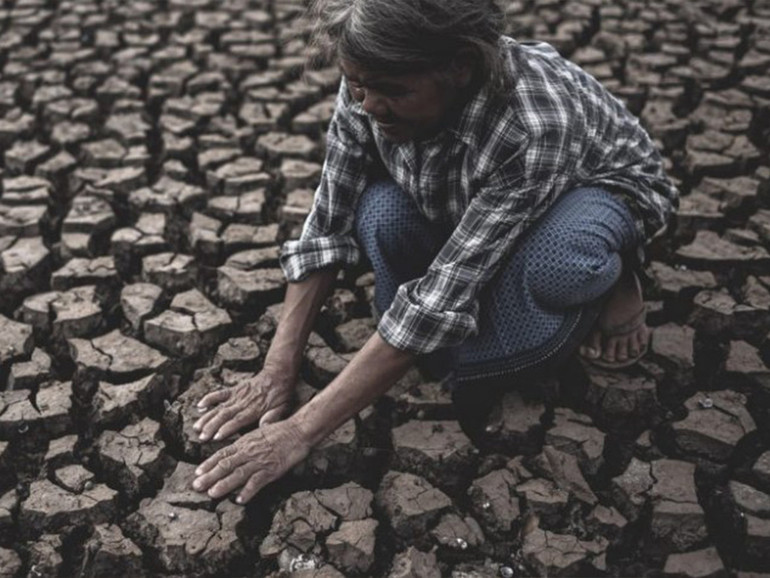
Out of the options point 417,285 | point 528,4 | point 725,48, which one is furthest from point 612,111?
point 528,4

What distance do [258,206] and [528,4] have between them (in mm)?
2381

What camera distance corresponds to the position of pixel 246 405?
2.09 metres

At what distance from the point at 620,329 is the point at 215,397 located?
1.05 meters

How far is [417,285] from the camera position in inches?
74.2

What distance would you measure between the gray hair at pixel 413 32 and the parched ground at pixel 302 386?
0.39 meters

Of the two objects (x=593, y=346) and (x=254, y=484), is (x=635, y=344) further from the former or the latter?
(x=254, y=484)

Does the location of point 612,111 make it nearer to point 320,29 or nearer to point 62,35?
point 320,29

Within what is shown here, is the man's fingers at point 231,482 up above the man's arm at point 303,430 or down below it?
below

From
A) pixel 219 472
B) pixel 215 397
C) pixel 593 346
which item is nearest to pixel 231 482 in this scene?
pixel 219 472

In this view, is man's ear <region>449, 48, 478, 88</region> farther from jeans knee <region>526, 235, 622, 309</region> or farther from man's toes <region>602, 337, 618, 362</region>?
man's toes <region>602, 337, 618, 362</region>

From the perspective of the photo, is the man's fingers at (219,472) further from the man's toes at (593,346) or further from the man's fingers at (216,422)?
the man's toes at (593,346)

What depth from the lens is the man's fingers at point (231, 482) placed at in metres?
1.91

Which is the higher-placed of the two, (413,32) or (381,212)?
(413,32)

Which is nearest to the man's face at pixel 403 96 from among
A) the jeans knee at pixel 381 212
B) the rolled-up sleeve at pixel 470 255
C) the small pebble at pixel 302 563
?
the rolled-up sleeve at pixel 470 255
